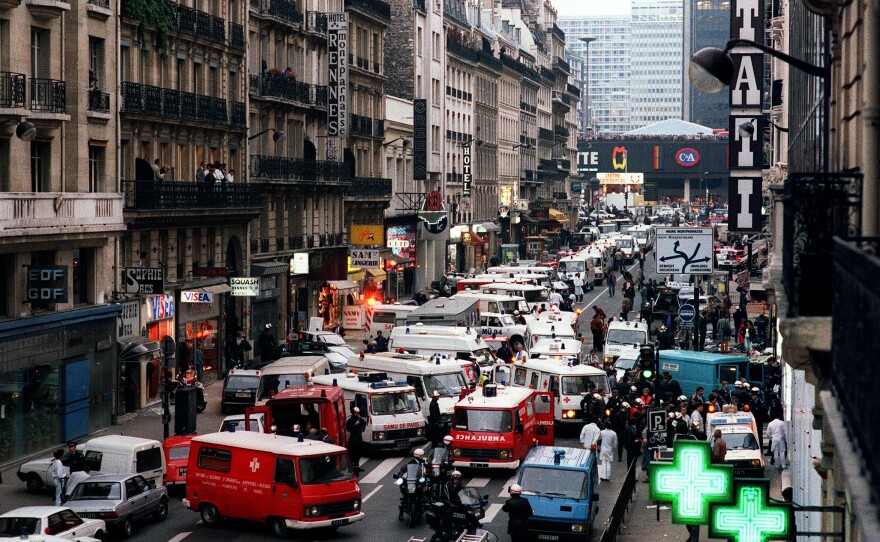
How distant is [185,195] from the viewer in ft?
158

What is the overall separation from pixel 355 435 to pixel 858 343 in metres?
26.4

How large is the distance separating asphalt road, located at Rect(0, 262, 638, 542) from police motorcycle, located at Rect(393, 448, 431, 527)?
317 millimetres

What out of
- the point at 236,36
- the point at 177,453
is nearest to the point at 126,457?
the point at 177,453

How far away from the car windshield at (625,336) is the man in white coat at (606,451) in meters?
19.4

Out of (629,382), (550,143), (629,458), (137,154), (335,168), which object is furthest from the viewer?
(550,143)

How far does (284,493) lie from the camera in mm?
26422

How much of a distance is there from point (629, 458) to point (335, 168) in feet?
121

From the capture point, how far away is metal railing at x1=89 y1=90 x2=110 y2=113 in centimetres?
4001

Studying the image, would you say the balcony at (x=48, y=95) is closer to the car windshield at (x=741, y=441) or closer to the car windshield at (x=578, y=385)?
the car windshield at (x=578, y=385)

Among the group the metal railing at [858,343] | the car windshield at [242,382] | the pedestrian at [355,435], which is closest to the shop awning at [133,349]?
the car windshield at [242,382]

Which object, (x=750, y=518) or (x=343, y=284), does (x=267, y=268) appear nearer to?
(x=343, y=284)

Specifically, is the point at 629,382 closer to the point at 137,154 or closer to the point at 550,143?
the point at 137,154

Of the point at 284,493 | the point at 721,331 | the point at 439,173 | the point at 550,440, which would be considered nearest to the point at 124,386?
the point at 550,440

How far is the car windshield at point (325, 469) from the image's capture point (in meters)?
26.4
